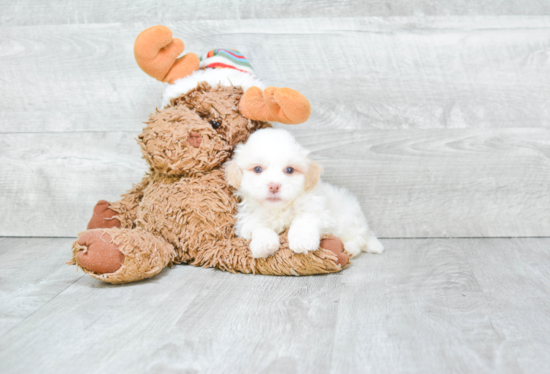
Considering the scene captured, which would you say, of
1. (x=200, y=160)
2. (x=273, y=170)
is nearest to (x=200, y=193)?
(x=200, y=160)

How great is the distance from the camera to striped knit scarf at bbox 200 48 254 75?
1173 millimetres

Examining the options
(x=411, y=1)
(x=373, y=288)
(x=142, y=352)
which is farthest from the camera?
(x=411, y=1)

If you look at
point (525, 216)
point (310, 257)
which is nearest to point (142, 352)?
point (310, 257)

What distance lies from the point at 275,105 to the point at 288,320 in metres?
0.45

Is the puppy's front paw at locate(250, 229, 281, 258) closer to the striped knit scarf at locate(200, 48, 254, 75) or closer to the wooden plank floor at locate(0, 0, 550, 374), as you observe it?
the wooden plank floor at locate(0, 0, 550, 374)

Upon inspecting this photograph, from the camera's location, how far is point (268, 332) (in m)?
0.78

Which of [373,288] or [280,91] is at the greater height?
[280,91]

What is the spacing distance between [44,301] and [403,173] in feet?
3.07

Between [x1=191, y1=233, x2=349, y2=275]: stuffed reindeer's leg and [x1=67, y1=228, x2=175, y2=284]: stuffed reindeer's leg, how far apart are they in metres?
0.15

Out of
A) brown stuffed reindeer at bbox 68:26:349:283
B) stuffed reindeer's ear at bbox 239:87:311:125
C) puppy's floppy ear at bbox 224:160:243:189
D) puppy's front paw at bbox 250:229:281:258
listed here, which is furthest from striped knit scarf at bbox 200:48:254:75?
puppy's front paw at bbox 250:229:281:258

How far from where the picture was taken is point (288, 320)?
0.82 m

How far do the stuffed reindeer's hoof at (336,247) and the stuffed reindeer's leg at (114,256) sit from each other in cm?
36

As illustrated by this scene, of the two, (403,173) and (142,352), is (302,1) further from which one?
(142,352)

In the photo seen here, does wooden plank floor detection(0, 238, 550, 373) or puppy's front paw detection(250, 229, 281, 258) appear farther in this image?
puppy's front paw detection(250, 229, 281, 258)
